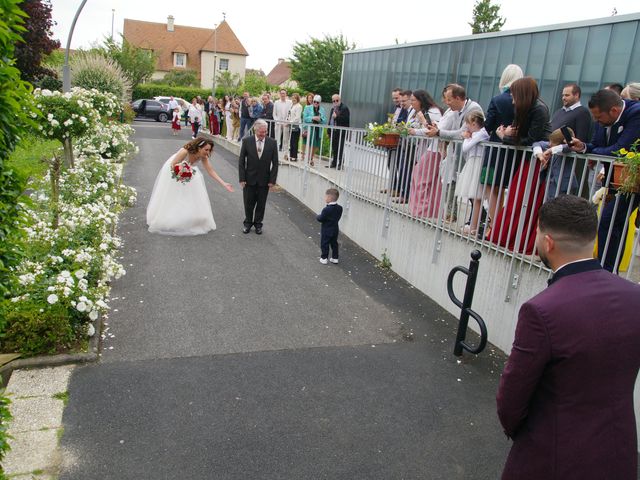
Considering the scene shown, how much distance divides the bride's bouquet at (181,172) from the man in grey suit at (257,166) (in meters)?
0.96

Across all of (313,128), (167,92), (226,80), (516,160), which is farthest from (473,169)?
(226,80)

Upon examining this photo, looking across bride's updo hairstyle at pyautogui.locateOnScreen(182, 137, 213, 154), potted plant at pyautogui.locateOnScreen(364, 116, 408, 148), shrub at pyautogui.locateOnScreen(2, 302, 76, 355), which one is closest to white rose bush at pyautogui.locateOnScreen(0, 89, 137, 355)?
shrub at pyautogui.locateOnScreen(2, 302, 76, 355)

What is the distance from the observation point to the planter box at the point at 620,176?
443 centimetres

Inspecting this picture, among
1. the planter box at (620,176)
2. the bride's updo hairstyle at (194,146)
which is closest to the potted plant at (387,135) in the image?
the bride's updo hairstyle at (194,146)

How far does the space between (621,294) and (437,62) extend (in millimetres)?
12766

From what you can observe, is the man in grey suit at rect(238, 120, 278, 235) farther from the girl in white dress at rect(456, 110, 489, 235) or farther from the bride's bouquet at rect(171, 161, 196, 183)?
the girl in white dress at rect(456, 110, 489, 235)

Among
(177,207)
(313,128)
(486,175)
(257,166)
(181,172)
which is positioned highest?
(313,128)

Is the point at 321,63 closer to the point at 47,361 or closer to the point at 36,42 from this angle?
the point at 36,42

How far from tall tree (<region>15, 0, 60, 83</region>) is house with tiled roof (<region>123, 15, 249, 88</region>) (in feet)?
140

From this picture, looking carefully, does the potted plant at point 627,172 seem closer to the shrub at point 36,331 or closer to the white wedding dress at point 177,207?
the shrub at point 36,331

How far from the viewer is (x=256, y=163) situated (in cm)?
1005

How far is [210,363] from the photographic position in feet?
17.3

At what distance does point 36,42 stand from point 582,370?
1214 inches

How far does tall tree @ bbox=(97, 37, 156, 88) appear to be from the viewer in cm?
5244
